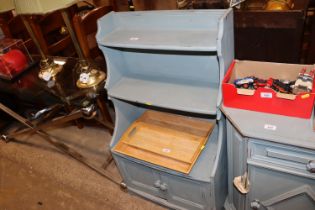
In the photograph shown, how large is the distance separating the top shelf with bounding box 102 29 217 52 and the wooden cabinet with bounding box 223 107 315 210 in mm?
306

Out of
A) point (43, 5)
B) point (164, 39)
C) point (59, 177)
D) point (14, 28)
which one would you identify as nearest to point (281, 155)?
point (164, 39)

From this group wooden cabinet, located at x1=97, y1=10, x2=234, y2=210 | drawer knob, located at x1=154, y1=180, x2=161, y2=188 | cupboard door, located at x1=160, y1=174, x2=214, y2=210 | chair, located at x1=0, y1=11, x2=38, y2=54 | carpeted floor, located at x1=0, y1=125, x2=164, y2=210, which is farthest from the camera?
chair, located at x1=0, y1=11, x2=38, y2=54

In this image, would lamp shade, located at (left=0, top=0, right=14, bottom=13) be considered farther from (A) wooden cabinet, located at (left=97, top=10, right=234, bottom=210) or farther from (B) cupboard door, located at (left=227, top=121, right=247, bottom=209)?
(B) cupboard door, located at (left=227, top=121, right=247, bottom=209)

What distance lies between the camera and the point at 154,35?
125 centimetres

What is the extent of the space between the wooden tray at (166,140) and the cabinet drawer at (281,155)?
341mm

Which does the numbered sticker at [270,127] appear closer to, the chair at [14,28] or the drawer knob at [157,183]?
the drawer knob at [157,183]

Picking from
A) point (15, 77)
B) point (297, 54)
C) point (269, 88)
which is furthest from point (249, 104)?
point (15, 77)

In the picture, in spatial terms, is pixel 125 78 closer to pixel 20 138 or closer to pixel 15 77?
pixel 15 77

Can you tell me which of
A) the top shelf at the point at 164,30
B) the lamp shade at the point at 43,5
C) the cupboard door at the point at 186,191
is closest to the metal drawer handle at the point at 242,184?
the cupboard door at the point at 186,191

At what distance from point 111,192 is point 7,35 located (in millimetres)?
1784

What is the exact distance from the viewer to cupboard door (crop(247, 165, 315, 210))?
3.40 feet

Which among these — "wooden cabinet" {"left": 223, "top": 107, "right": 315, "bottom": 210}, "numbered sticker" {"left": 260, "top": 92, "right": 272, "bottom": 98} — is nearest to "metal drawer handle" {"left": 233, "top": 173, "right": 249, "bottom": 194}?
"wooden cabinet" {"left": 223, "top": 107, "right": 315, "bottom": 210}

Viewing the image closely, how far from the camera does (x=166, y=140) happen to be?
4.83 feet

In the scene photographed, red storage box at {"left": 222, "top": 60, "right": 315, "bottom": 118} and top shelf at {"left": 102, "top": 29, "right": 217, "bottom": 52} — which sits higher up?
top shelf at {"left": 102, "top": 29, "right": 217, "bottom": 52}
